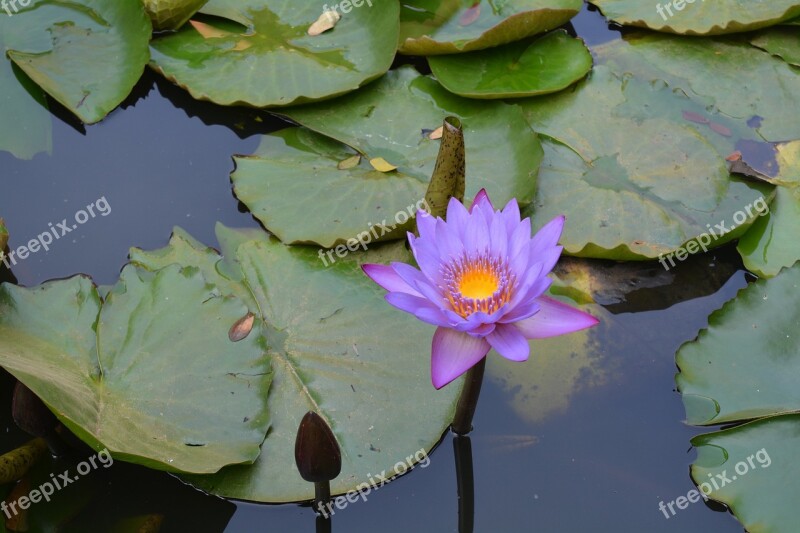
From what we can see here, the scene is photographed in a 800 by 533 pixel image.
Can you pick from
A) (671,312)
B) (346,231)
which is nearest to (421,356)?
(346,231)

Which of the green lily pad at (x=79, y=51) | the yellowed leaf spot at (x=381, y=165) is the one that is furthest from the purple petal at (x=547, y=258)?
the green lily pad at (x=79, y=51)

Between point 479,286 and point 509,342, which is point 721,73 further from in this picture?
point 509,342

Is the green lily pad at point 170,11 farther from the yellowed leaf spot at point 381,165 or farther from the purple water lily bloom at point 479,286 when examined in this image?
the purple water lily bloom at point 479,286

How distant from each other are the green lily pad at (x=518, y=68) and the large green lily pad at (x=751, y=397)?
126cm

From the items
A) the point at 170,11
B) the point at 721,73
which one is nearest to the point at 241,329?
the point at 170,11

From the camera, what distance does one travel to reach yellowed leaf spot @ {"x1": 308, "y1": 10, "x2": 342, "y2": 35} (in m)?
3.56

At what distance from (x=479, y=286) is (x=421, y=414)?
0.55 m

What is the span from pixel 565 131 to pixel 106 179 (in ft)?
6.37

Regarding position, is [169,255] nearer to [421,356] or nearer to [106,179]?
[106,179]

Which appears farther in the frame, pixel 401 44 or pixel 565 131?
pixel 401 44

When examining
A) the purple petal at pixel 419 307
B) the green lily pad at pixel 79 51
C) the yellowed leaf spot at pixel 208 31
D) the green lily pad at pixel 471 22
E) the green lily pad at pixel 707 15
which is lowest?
the green lily pad at pixel 707 15

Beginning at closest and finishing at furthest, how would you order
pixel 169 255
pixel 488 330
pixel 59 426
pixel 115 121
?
pixel 488 330
pixel 59 426
pixel 169 255
pixel 115 121

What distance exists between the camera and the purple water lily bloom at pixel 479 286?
200 centimetres

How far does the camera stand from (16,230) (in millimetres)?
3086
